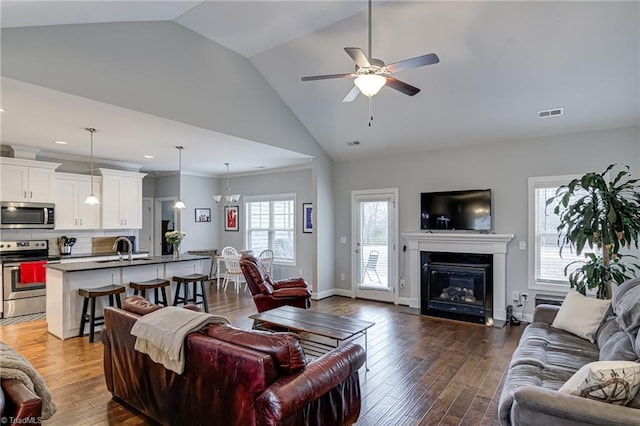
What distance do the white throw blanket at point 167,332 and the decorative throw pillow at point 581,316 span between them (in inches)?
120

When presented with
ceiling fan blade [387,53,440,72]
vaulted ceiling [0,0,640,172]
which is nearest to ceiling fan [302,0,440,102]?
ceiling fan blade [387,53,440,72]

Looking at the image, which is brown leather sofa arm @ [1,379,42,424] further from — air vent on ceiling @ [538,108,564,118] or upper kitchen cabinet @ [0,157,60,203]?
air vent on ceiling @ [538,108,564,118]

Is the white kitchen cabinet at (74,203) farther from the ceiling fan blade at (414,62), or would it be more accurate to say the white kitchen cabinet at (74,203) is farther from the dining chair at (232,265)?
the ceiling fan blade at (414,62)

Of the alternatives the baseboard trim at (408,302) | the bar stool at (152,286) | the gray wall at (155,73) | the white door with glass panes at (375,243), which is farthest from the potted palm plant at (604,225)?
the bar stool at (152,286)

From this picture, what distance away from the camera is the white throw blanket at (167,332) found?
2.18 meters

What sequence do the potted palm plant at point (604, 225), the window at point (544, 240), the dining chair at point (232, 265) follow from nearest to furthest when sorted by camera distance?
1. the potted palm plant at point (604, 225)
2. the window at point (544, 240)
3. the dining chair at point (232, 265)

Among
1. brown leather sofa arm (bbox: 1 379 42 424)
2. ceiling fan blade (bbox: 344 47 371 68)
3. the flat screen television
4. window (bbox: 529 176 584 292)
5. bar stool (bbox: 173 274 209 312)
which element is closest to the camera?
brown leather sofa arm (bbox: 1 379 42 424)

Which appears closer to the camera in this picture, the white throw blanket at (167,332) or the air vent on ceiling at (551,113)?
the white throw blanket at (167,332)

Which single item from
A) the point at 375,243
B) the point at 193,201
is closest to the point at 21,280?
the point at 193,201

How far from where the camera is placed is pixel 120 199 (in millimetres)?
7137

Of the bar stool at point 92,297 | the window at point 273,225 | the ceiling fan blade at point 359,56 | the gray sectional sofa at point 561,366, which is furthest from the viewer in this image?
the window at point 273,225

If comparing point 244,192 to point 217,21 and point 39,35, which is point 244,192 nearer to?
point 217,21

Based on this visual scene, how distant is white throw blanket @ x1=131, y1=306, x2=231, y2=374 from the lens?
2180 millimetres

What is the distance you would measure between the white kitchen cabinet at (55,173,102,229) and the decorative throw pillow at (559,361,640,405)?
7603 mm
